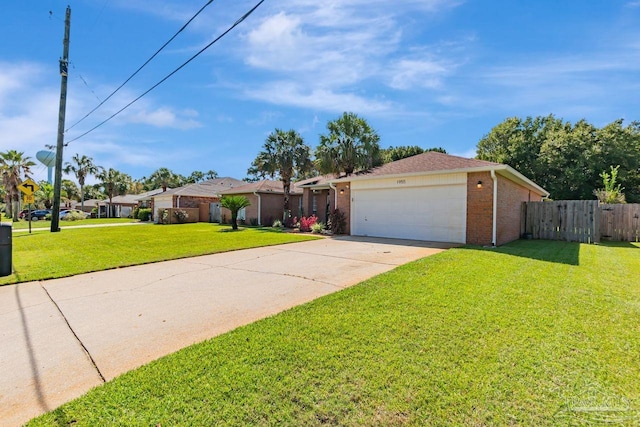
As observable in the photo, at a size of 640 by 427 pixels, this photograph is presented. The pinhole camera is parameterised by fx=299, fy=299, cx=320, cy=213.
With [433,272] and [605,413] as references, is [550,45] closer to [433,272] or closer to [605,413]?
[433,272]

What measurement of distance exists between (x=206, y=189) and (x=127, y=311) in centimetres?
2657

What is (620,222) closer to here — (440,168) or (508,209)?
(508,209)

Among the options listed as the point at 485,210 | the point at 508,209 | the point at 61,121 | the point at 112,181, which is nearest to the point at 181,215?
the point at 61,121

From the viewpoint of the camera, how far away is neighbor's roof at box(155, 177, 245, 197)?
89.5 feet

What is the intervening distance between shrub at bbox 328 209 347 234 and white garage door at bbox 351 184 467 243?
1.86ft

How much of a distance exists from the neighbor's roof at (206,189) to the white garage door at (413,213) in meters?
16.6

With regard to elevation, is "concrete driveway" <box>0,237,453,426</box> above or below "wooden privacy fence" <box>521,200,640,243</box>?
below

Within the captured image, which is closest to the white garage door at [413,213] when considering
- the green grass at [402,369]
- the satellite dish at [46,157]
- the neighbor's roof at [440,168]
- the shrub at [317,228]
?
the neighbor's roof at [440,168]

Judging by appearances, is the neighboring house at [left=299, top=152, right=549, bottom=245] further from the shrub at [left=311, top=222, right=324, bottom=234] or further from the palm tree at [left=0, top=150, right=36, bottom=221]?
the palm tree at [left=0, top=150, right=36, bottom=221]

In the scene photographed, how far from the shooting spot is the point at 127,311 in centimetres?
434

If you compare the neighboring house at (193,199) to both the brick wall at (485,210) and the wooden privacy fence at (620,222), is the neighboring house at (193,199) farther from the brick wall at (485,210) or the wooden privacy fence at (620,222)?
the wooden privacy fence at (620,222)

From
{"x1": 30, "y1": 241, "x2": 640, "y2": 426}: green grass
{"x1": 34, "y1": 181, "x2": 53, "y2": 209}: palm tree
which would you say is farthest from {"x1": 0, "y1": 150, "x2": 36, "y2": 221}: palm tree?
{"x1": 30, "y1": 241, "x2": 640, "y2": 426}: green grass

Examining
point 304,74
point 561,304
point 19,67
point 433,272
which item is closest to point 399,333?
point 561,304

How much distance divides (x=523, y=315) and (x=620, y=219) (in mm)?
13516
